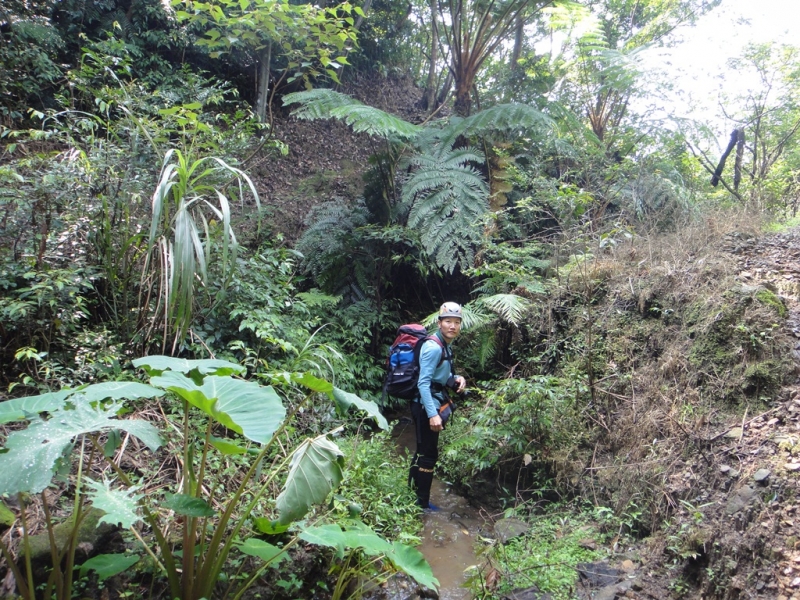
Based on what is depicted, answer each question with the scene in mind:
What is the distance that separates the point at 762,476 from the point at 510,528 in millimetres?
1558

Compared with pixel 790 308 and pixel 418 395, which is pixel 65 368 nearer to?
pixel 418 395

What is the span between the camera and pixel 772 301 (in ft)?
12.5

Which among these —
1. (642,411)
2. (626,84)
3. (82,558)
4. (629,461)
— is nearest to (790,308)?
(642,411)

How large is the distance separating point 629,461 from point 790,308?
182cm

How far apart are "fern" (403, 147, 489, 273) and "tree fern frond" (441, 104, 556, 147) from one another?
0.30 metres

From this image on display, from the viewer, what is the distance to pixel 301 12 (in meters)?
4.73

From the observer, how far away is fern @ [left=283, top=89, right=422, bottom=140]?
18.3 feet

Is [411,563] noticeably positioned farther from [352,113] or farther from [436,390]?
[352,113]

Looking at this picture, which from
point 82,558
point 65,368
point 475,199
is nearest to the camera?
point 82,558

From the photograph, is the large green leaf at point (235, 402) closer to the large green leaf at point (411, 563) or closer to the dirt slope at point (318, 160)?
the large green leaf at point (411, 563)

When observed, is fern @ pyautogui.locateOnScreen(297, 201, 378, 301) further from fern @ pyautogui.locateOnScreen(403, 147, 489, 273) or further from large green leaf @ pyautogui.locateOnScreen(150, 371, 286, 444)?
large green leaf @ pyautogui.locateOnScreen(150, 371, 286, 444)

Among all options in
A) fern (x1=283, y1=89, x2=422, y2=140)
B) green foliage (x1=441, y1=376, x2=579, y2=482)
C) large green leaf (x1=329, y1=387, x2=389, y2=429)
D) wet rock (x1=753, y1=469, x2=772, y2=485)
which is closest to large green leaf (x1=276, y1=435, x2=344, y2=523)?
large green leaf (x1=329, y1=387, x2=389, y2=429)

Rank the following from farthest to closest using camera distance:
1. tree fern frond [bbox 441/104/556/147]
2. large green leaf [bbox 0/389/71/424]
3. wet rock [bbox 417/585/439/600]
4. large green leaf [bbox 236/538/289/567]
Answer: tree fern frond [bbox 441/104/556/147] < wet rock [bbox 417/585/439/600] < large green leaf [bbox 236/538/289/567] < large green leaf [bbox 0/389/71/424]

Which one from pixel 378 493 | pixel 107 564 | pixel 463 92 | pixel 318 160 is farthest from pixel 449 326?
pixel 318 160
